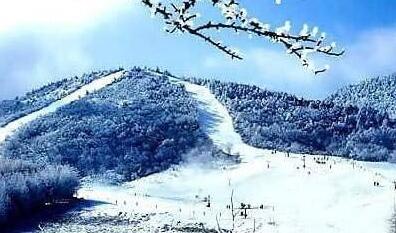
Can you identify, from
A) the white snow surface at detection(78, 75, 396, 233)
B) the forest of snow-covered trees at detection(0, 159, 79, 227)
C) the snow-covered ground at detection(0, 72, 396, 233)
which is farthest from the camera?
the forest of snow-covered trees at detection(0, 159, 79, 227)

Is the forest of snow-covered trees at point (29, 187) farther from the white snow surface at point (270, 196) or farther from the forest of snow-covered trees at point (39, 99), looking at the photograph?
the forest of snow-covered trees at point (39, 99)

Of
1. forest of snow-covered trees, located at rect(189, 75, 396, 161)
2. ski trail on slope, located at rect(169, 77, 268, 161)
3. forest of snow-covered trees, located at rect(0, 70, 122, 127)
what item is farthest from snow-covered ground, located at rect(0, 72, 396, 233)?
forest of snow-covered trees, located at rect(0, 70, 122, 127)

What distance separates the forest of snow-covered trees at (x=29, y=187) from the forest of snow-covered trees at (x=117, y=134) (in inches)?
1417

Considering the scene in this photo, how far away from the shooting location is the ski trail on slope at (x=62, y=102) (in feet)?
467

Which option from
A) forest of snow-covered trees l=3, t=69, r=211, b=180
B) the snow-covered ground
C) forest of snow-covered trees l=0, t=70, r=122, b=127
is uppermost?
forest of snow-covered trees l=0, t=70, r=122, b=127

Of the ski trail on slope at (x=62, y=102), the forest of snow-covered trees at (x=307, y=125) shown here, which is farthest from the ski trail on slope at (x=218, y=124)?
the ski trail on slope at (x=62, y=102)

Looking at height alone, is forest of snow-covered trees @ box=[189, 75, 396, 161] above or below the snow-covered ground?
above

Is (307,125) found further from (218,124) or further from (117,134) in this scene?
(117,134)

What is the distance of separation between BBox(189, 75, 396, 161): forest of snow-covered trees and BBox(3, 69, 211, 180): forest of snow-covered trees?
1035 centimetres

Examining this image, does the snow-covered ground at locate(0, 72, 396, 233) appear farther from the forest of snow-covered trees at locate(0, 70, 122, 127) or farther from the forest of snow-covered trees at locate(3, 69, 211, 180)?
the forest of snow-covered trees at locate(0, 70, 122, 127)

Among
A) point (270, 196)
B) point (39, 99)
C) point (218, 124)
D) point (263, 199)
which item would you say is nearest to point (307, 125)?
point (218, 124)

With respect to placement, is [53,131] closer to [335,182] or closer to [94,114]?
[94,114]

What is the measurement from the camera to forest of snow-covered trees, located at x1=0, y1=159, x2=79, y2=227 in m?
60.2

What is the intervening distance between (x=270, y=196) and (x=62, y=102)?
100877 mm
